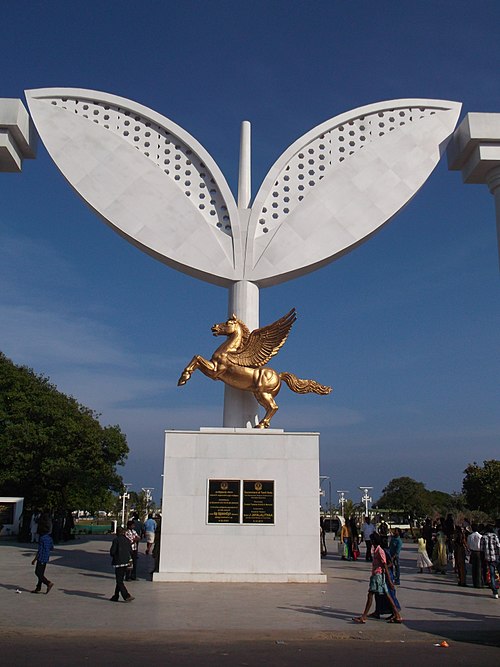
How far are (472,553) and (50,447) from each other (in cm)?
1652

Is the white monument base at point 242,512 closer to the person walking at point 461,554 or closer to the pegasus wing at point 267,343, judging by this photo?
the pegasus wing at point 267,343

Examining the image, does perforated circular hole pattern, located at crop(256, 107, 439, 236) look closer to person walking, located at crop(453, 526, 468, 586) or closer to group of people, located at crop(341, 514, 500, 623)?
group of people, located at crop(341, 514, 500, 623)

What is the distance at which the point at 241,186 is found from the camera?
13.8 meters

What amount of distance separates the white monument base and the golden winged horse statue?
808 millimetres

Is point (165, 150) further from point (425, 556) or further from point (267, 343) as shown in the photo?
point (425, 556)

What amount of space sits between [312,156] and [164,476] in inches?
286

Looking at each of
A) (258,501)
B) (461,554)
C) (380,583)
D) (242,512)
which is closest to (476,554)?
(461,554)

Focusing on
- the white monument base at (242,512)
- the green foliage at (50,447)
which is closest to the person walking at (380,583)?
the white monument base at (242,512)

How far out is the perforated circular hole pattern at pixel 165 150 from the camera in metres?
13.5

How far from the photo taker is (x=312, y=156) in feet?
45.4

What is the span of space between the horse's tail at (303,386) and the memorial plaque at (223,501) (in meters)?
2.19

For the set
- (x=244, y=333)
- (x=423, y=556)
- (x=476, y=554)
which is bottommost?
(x=423, y=556)

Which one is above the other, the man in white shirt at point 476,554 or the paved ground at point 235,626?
the man in white shirt at point 476,554

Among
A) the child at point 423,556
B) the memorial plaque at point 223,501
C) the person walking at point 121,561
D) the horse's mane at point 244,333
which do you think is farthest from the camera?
the child at point 423,556
